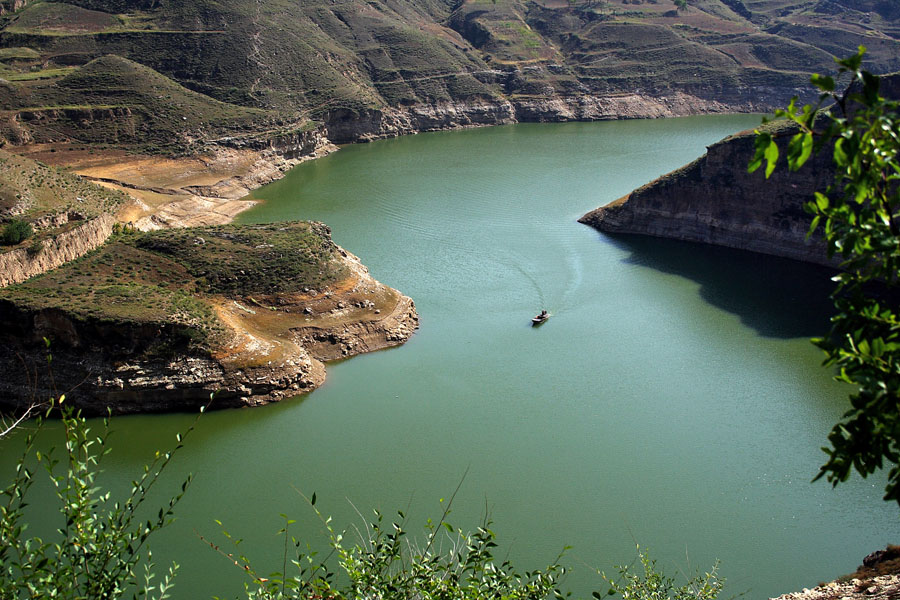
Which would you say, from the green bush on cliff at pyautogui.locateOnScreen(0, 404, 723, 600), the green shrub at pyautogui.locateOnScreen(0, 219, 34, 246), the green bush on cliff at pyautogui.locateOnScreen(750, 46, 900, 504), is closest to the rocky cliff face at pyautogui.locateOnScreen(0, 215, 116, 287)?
the green shrub at pyautogui.locateOnScreen(0, 219, 34, 246)

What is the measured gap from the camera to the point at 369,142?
90.2m

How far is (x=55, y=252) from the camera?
121ft

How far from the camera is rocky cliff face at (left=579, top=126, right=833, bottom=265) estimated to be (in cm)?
4875

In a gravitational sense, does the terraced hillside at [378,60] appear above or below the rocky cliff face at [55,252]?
above

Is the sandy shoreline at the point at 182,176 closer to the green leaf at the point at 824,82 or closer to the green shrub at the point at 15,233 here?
the green shrub at the point at 15,233

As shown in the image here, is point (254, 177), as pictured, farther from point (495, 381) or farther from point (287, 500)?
point (287, 500)

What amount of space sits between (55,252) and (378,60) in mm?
72280

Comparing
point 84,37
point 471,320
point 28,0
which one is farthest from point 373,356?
point 28,0

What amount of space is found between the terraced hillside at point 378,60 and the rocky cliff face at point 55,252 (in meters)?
32.5

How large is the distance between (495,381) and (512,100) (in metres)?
77.8

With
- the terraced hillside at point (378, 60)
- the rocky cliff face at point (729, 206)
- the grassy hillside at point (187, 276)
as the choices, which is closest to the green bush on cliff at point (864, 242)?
the grassy hillside at point (187, 276)

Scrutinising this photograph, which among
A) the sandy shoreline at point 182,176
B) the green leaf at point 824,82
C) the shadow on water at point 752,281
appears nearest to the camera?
the green leaf at point 824,82

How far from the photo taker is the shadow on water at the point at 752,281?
39.8 metres

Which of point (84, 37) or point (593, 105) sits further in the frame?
point (593, 105)
